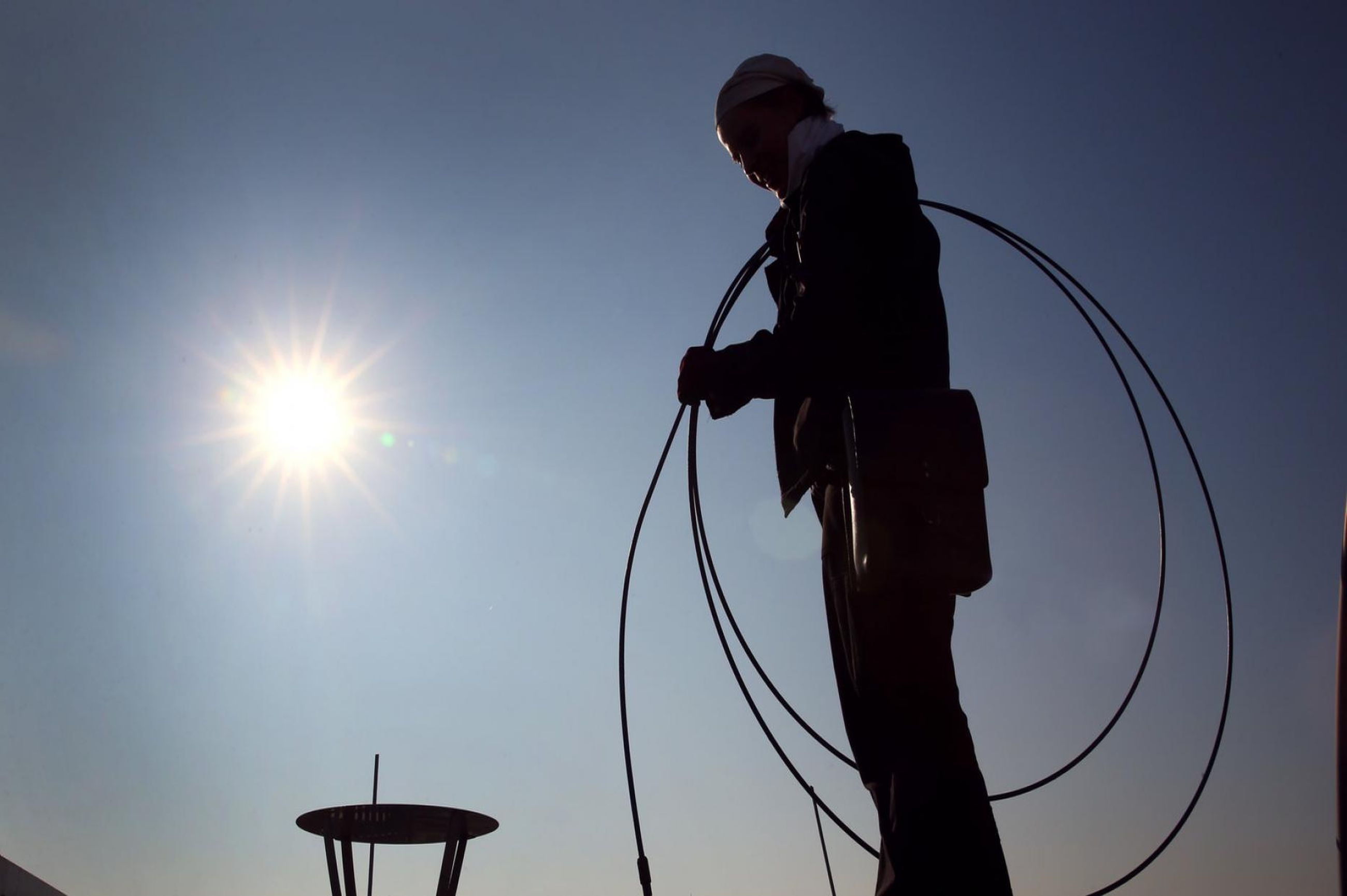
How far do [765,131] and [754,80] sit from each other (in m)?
0.14

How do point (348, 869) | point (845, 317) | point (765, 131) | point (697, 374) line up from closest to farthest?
point (845, 317) < point (697, 374) < point (765, 131) < point (348, 869)

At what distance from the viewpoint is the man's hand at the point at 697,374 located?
2.26m

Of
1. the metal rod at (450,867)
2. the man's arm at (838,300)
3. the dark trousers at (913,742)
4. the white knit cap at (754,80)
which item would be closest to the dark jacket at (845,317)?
the man's arm at (838,300)

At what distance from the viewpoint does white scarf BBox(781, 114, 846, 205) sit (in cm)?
246

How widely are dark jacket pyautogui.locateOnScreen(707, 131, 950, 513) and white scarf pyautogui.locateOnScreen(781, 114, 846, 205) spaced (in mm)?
140

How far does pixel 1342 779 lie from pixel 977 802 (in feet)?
2.03

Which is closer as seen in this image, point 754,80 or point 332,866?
point 754,80

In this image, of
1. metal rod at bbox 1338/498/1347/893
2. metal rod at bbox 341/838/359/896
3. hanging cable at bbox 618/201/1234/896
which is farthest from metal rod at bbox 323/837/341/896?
metal rod at bbox 1338/498/1347/893

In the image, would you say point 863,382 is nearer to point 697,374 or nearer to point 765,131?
point 697,374

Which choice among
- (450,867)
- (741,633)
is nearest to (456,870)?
(450,867)

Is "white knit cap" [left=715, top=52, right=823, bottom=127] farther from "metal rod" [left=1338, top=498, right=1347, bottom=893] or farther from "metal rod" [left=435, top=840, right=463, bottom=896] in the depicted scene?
"metal rod" [left=435, top=840, right=463, bottom=896]

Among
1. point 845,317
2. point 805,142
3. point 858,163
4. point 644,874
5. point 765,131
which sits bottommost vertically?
point 644,874

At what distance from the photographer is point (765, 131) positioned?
259 centimetres

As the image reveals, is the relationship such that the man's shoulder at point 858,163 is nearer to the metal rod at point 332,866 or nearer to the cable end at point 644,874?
the cable end at point 644,874
